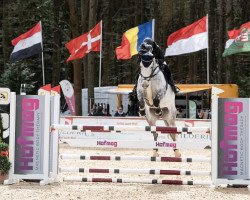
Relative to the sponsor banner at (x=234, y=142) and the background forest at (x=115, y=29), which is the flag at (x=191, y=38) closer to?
the background forest at (x=115, y=29)

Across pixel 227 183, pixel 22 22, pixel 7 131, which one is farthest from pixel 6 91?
pixel 22 22

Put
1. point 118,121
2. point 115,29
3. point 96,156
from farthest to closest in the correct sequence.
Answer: point 115,29 → point 118,121 → point 96,156

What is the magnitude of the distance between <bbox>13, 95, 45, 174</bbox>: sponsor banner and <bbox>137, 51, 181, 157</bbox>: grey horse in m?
2.39

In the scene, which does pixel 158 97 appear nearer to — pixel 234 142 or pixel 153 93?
pixel 153 93

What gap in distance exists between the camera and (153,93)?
433 inches

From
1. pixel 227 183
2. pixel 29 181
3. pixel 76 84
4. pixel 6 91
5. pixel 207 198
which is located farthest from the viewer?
pixel 76 84

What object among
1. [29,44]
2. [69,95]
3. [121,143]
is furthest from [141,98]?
[69,95]

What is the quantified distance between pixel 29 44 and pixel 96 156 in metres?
13.3

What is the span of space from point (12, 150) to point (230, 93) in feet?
51.1

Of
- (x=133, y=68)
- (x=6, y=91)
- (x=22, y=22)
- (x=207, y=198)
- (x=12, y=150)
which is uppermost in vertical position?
(x=22, y=22)

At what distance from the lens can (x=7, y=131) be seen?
364 inches

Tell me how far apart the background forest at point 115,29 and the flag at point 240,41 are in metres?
8.21

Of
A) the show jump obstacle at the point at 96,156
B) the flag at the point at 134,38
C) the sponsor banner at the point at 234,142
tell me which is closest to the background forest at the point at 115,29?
the flag at the point at 134,38

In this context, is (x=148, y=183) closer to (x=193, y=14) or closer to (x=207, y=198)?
(x=207, y=198)
